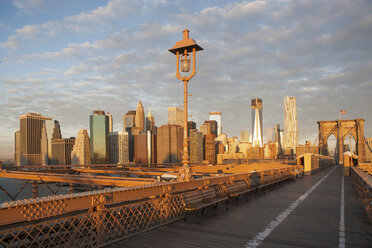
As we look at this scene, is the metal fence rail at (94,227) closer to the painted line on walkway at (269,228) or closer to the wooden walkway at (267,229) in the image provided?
the wooden walkway at (267,229)

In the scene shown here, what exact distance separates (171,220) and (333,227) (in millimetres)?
4929

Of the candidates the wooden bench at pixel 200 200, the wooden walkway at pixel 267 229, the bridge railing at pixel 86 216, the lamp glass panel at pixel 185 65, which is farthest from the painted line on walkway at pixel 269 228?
the lamp glass panel at pixel 185 65

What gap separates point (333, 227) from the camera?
8.00 meters

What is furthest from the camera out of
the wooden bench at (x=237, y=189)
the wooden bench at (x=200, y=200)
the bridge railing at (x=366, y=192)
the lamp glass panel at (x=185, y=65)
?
the lamp glass panel at (x=185, y=65)

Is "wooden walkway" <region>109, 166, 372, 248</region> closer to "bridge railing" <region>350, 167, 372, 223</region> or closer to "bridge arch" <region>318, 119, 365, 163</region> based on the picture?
"bridge railing" <region>350, 167, 372, 223</region>

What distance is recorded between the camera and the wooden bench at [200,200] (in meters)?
8.73

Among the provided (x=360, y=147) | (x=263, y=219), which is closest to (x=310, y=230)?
(x=263, y=219)

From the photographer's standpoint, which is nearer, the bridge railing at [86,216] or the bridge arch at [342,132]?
the bridge railing at [86,216]

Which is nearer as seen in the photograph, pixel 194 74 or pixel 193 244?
pixel 193 244

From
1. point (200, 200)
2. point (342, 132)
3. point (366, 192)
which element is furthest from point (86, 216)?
point (342, 132)

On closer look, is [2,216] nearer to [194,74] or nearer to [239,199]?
[194,74]

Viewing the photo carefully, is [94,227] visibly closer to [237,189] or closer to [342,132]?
[237,189]

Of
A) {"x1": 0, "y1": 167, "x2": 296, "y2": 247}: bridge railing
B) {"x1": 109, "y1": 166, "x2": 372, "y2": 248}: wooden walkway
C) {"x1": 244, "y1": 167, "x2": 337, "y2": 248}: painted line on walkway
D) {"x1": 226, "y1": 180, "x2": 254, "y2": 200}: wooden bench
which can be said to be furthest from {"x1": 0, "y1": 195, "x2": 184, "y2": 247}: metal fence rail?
{"x1": 226, "y1": 180, "x2": 254, "y2": 200}: wooden bench

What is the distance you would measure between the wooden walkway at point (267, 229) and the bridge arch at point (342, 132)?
209 feet
